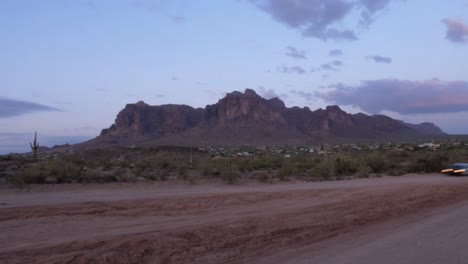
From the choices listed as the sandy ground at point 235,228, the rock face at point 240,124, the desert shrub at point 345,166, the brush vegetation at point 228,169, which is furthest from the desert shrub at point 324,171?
the rock face at point 240,124

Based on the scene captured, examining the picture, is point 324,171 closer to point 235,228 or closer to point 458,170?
point 458,170

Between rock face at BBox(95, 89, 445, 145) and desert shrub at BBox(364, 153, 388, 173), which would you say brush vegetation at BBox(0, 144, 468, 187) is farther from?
rock face at BBox(95, 89, 445, 145)

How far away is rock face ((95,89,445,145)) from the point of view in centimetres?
12488

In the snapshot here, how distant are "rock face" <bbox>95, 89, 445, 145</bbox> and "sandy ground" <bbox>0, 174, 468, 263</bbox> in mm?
98022

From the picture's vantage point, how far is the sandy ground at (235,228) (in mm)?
11430

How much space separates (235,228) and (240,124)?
380 ft

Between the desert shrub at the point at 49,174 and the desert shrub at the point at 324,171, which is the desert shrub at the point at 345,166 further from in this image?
the desert shrub at the point at 49,174

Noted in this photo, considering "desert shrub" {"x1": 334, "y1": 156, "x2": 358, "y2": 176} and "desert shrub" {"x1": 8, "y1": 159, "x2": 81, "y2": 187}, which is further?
"desert shrub" {"x1": 334, "y1": 156, "x2": 358, "y2": 176}

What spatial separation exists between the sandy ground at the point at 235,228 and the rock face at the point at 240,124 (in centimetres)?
9802

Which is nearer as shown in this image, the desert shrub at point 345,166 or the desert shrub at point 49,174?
the desert shrub at point 49,174

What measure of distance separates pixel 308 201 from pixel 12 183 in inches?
637

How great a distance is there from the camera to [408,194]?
964 inches

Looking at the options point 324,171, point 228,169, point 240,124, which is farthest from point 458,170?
point 240,124

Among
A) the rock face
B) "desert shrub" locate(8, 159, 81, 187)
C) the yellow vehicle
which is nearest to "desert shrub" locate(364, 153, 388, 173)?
the yellow vehicle
